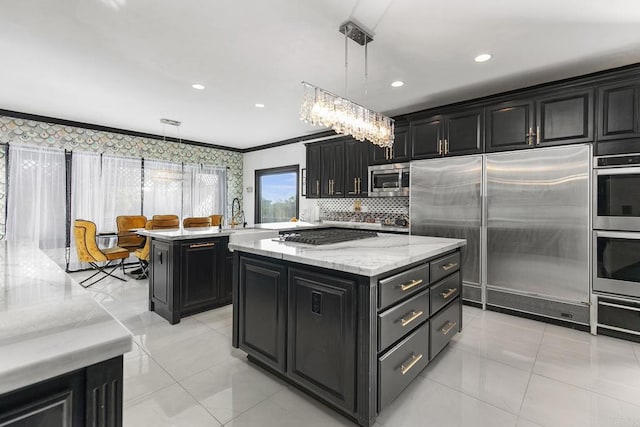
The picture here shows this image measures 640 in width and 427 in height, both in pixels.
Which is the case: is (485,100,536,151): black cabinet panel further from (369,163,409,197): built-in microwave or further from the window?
the window

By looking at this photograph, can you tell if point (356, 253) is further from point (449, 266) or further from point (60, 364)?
point (60, 364)

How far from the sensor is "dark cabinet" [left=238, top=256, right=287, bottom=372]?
6.57 ft

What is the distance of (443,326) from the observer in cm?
239

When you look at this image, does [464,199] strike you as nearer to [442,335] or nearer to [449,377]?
[442,335]

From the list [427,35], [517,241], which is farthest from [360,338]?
[517,241]

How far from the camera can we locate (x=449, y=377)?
2166 millimetres

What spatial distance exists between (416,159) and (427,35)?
1869mm

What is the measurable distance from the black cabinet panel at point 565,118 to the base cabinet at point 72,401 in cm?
398

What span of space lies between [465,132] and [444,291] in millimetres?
2241

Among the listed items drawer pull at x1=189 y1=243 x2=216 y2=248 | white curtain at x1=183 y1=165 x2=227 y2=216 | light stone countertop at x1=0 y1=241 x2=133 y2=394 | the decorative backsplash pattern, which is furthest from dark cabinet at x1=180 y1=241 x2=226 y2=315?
white curtain at x1=183 y1=165 x2=227 y2=216

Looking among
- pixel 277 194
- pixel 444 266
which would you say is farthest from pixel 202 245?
pixel 277 194

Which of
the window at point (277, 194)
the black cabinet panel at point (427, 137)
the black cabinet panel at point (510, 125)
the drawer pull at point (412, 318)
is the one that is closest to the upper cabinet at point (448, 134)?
the black cabinet panel at point (427, 137)

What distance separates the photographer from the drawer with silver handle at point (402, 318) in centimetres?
166

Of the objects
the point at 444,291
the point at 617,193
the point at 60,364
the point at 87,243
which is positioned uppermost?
the point at 617,193
